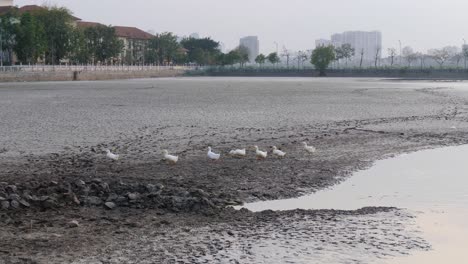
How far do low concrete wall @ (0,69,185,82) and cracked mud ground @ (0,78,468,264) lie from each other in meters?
59.1

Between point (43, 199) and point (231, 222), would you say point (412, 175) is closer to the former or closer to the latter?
point (231, 222)

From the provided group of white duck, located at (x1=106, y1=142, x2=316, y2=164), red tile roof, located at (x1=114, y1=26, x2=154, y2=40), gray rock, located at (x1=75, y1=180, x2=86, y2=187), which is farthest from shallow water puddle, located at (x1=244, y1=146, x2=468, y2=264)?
red tile roof, located at (x1=114, y1=26, x2=154, y2=40)

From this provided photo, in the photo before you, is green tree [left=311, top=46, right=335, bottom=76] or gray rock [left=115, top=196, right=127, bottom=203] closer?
gray rock [left=115, top=196, right=127, bottom=203]

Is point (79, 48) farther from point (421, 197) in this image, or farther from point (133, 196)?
point (421, 197)

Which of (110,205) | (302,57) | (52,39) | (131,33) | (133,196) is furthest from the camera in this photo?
(302,57)

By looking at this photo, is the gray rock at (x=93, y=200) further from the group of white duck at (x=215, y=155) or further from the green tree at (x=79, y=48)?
the green tree at (x=79, y=48)

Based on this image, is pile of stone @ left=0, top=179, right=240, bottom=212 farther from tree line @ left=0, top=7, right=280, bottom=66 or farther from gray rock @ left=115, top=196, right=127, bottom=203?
tree line @ left=0, top=7, right=280, bottom=66

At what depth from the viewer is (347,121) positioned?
86.5 ft

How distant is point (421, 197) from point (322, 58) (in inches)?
Result: 5073

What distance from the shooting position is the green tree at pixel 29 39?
8619 centimetres

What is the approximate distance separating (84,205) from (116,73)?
319ft

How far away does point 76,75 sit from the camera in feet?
302

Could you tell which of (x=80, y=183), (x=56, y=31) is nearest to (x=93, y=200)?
(x=80, y=183)

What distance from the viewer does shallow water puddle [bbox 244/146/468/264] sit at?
8203 mm
